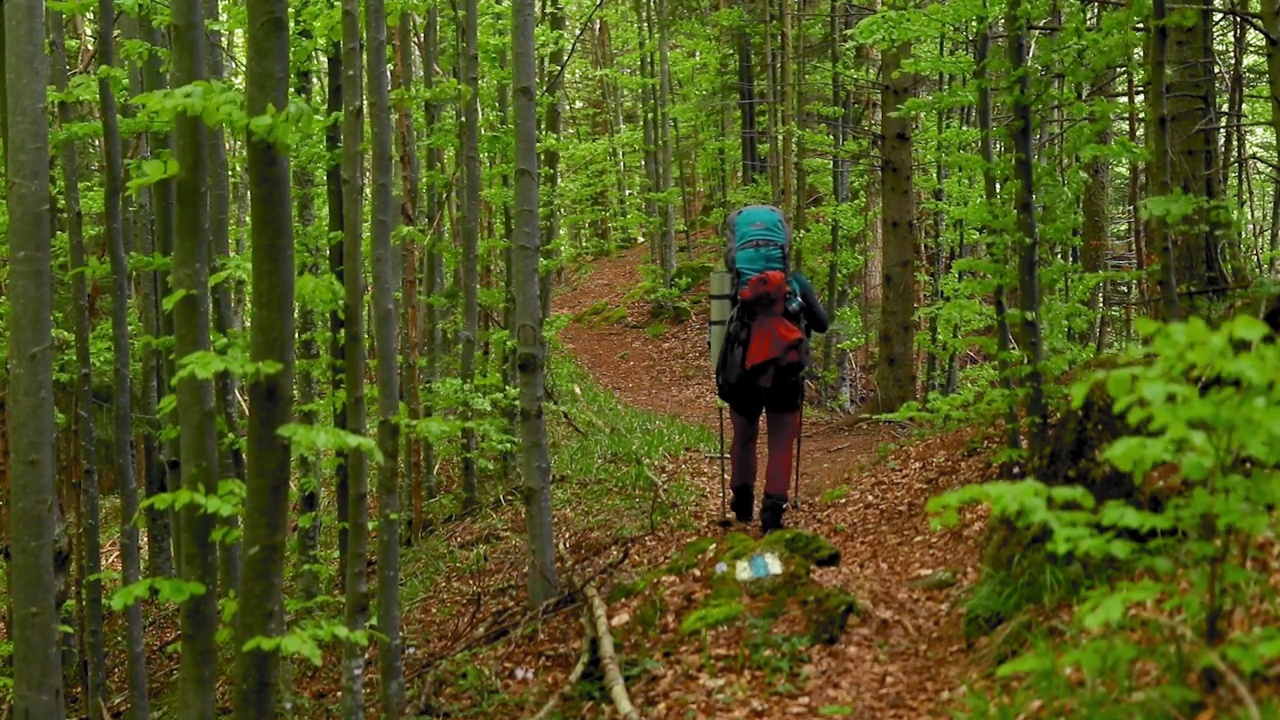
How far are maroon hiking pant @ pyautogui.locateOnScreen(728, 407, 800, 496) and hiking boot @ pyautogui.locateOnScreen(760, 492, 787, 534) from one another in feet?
0.12

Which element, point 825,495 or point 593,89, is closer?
point 825,495

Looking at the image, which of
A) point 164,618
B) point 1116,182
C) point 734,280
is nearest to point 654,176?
point 1116,182

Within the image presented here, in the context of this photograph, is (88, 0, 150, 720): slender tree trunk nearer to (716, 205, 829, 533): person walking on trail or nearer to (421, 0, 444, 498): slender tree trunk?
(421, 0, 444, 498): slender tree trunk

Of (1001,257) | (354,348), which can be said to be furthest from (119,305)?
(1001,257)

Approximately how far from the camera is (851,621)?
5848 millimetres

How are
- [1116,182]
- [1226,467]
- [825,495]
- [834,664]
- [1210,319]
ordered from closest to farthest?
[1226,467] → [834,664] → [1210,319] → [825,495] → [1116,182]

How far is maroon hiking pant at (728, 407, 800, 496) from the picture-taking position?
725 cm

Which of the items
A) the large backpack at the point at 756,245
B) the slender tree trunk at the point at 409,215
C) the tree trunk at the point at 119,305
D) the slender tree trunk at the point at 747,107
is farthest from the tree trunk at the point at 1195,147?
the slender tree trunk at the point at 747,107

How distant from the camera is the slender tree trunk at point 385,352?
19.8ft

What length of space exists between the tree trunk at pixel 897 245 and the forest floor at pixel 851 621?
121 cm

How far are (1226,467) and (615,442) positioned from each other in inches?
379

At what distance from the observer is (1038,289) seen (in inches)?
261

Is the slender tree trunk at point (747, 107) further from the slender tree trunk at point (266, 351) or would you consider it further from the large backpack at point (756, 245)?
the slender tree trunk at point (266, 351)

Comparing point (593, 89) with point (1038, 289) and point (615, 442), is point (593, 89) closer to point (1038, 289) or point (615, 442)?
point (615, 442)
